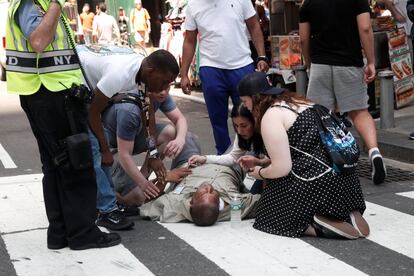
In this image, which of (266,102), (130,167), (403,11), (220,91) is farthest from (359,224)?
(403,11)

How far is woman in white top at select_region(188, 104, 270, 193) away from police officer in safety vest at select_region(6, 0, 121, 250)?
114cm

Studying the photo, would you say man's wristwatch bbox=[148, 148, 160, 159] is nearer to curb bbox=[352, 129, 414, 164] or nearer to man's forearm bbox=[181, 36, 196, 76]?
man's forearm bbox=[181, 36, 196, 76]

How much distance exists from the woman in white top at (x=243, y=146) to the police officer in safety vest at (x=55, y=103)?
3.74ft

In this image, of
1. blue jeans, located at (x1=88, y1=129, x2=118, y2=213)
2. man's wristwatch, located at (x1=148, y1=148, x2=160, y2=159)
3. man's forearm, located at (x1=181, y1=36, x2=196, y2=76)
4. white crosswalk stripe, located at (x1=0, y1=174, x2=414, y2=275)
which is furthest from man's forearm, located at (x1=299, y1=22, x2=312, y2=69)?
blue jeans, located at (x1=88, y1=129, x2=118, y2=213)

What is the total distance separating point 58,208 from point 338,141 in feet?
6.05

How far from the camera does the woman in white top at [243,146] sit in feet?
17.4

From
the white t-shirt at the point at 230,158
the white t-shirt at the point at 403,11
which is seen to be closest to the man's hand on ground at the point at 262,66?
the white t-shirt at the point at 230,158

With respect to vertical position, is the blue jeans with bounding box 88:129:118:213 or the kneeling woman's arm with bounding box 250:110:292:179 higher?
the kneeling woman's arm with bounding box 250:110:292:179

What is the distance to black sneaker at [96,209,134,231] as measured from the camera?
17.4 feet

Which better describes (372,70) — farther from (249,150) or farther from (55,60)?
(55,60)

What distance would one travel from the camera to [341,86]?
269 inches

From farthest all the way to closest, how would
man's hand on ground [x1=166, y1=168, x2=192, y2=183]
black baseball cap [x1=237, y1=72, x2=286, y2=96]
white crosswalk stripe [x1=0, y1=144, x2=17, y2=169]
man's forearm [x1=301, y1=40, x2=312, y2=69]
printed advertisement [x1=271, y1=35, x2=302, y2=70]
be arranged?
printed advertisement [x1=271, y1=35, x2=302, y2=70], white crosswalk stripe [x1=0, y1=144, x2=17, y2=169], man's forearm [x1=301, y1=40, x2=312, y2=69], man's hand on ground [x1=166, y1=168, x2=192, y2=183], black baseball cap [x1=237, y1=72, x2=286, y2=96]

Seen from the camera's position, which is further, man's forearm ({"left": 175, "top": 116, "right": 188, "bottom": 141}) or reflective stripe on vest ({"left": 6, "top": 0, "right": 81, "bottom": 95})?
man's forearm ({"left": 175, "top": 116, "right": 188, "bottom": 141})

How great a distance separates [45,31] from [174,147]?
1.59 metres
